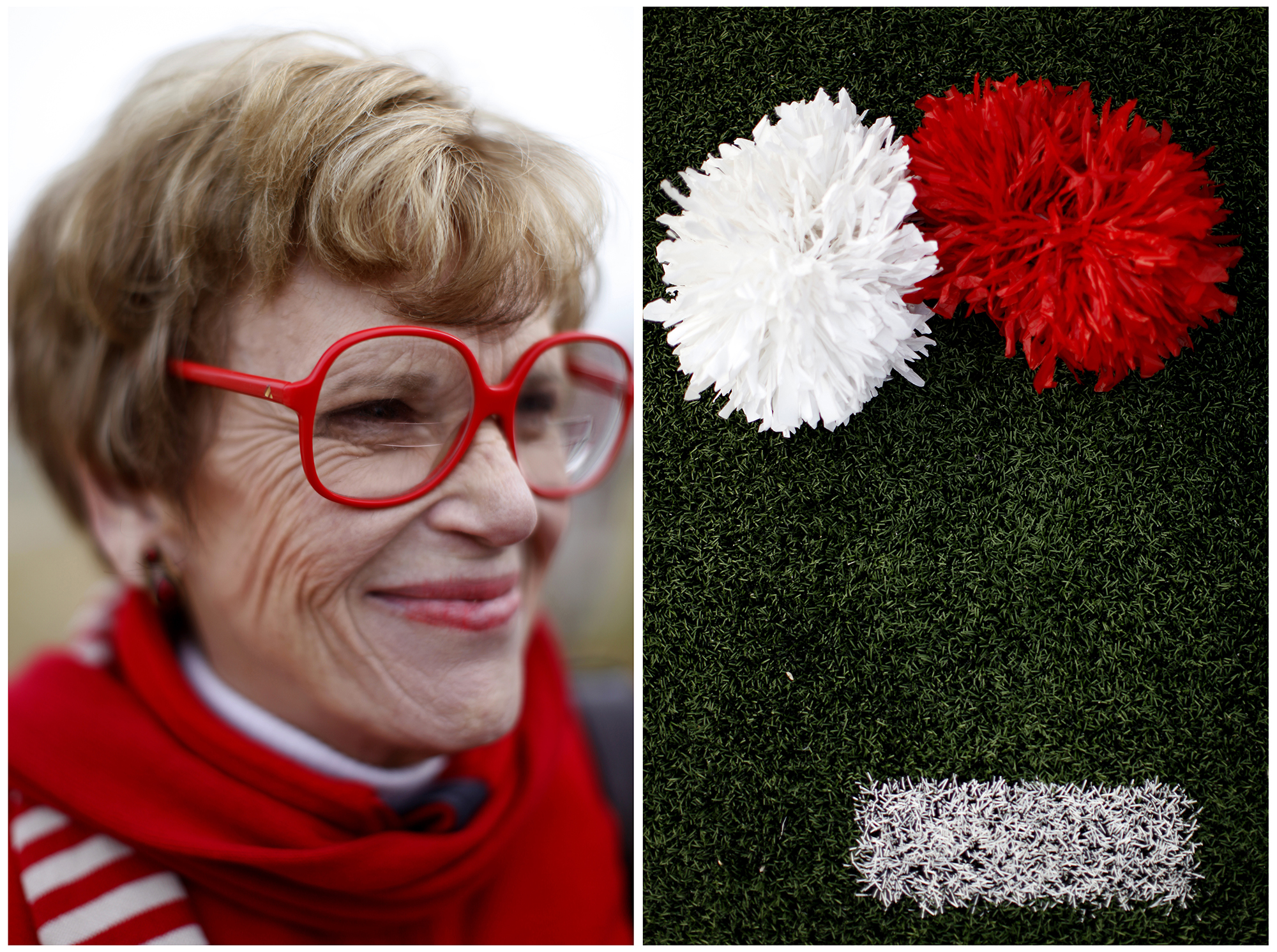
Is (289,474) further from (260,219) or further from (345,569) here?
(260,219)

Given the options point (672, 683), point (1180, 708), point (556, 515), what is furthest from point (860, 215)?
point (1180, 708)

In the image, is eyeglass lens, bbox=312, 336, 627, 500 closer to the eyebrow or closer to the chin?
the eyebrow

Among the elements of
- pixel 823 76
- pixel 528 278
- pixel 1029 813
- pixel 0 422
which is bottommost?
pixel 1029 813

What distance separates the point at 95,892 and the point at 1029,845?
38.2 inches

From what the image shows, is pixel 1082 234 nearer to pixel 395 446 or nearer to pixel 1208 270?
pixel 1208 270

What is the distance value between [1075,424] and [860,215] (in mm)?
353

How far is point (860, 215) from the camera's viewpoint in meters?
0.83

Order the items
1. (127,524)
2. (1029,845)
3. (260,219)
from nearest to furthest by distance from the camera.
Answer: (260,219) < (127,524) < (1029,845)

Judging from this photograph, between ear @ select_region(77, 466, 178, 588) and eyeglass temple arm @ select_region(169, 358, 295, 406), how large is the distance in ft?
0.46

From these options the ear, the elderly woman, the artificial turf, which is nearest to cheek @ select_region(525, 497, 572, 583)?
the elderly woman

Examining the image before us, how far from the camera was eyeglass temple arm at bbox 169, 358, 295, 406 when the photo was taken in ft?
2.24

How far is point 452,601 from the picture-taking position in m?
0.77

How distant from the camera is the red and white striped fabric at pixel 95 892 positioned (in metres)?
0.73

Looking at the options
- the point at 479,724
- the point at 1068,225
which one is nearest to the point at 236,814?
the point at 479,724
